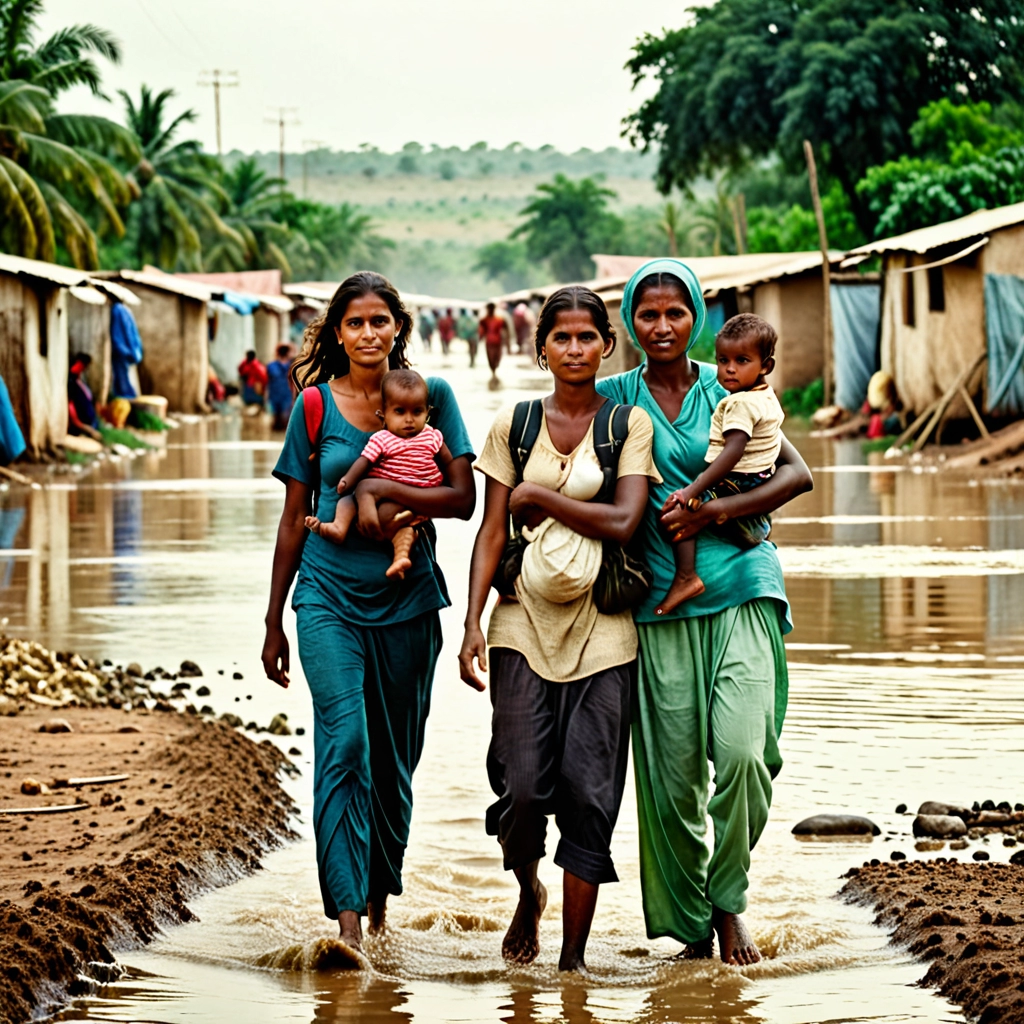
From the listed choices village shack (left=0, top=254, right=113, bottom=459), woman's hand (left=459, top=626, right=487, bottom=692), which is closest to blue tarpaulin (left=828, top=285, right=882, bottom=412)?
village shack (left=0, top=254, right=113, bottom=459)

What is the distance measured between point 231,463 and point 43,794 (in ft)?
53.9

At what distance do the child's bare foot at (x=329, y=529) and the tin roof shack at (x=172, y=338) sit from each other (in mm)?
27319

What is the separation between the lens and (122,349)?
28.8 m

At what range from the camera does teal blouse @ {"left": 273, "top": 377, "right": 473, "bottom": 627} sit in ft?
15.8

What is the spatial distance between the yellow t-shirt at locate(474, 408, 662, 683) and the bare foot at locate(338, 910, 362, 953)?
79cm

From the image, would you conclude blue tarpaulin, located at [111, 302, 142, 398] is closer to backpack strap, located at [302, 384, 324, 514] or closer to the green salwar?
backpack strap, located at [302, 384, 324, 514]

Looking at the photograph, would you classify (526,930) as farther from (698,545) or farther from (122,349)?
(122,349)

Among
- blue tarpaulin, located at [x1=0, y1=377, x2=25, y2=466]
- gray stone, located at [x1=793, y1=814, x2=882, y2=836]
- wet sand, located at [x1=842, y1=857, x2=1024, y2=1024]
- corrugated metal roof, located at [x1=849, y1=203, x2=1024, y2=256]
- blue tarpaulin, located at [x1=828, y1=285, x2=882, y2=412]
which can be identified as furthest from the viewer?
blue tarpaulin, located at [x1=828, y1=285, x2=882, y2=412]

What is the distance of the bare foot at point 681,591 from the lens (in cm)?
450

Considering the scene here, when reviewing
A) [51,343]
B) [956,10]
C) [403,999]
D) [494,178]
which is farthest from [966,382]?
[494,178]

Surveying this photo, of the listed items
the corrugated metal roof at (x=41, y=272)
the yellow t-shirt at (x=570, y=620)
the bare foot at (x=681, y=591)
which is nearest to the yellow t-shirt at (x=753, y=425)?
the yellow t-shirt at (x=570, y=620)

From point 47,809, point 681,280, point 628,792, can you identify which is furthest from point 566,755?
point 47,809

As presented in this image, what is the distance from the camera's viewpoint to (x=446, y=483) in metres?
4.90

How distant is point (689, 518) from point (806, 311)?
86.5ft
